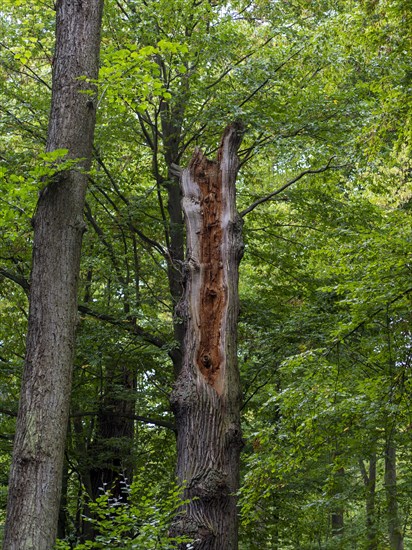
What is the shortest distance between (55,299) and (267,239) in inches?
277

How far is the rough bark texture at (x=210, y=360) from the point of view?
5289mm

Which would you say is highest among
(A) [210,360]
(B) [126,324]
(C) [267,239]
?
(C) [267,239]

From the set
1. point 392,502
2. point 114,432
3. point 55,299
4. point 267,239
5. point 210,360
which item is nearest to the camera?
point 55,299

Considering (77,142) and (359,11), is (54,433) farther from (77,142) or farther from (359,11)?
(359,11)

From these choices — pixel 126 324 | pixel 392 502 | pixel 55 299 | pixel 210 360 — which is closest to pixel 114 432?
pixel 126 324

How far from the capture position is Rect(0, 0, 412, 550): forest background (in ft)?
23.6

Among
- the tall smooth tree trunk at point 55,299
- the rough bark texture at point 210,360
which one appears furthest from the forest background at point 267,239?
the rough bark texture at point 210,360

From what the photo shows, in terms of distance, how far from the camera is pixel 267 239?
1176 centimetres

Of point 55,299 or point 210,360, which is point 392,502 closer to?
point 210,360

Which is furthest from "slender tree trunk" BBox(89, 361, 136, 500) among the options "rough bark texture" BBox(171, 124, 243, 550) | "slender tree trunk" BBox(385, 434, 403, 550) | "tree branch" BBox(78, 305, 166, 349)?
"rough bark texture" BBox(171, 124, 243, 550)

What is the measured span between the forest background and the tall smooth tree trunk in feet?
2.40

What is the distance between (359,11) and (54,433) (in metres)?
5.71

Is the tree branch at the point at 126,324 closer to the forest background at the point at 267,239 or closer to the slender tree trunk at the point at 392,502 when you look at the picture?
the forest background at the point at 267,239

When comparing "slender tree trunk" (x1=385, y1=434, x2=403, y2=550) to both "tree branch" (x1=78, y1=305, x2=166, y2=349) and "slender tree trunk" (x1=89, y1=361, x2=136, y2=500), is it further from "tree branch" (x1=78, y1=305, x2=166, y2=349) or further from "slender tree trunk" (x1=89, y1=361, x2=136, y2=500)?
"slender tree trunk" (x1=89, y1=361, x2=136, y2=500)
